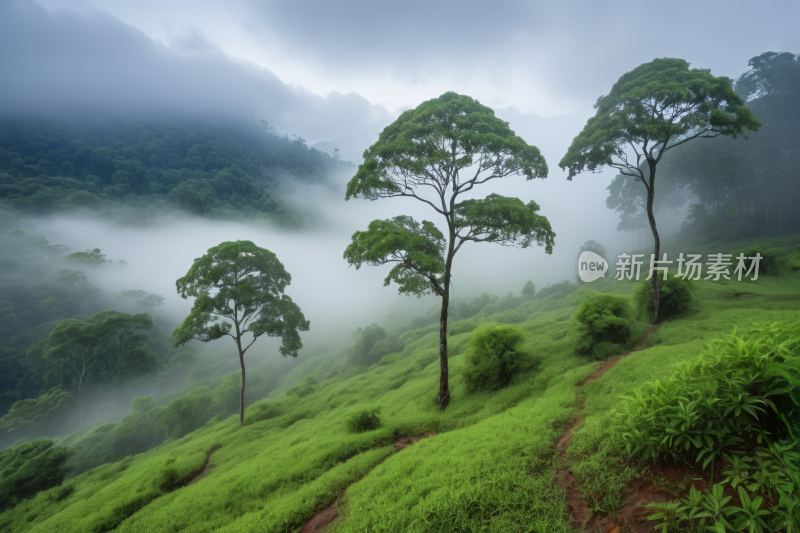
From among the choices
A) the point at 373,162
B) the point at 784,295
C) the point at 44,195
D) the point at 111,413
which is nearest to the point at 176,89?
the point at 44,195

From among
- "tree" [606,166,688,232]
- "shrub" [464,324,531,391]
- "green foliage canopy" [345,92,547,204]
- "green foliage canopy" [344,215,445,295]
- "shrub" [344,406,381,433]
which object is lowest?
"shrub" [344,406,381,433]

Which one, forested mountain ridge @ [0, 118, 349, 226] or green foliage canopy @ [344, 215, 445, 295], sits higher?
forested mountain ridge @ [0, 118, 349, 226]

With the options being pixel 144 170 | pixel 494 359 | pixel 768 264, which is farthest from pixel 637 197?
pixel 144 170

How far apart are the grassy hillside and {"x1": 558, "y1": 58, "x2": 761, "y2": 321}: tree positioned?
5.74 m

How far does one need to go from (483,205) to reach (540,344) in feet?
24.2

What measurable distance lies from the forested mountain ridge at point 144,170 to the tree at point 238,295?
9399 cm

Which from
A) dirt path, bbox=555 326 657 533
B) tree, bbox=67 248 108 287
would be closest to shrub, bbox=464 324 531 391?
dirt path, bbox=555 326 657 533

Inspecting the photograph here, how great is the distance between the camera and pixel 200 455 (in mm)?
11383

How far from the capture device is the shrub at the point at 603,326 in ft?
34.1

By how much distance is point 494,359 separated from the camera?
33.8ft
